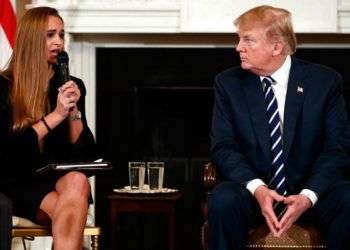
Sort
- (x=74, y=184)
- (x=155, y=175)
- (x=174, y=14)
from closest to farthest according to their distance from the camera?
(x=74, y=184), (x=155, y=175), (x=174, y=14)

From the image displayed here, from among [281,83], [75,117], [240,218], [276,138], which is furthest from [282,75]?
[75,117]

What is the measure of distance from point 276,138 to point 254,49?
335mm

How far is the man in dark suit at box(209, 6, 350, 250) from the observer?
2.70 meters

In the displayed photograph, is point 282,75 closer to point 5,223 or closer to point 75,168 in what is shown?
point 75,168

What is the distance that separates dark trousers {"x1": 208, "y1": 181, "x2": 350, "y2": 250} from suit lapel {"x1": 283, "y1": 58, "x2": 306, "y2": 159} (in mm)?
258

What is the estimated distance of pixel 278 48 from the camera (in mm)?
3029

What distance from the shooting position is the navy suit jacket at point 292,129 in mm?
2889

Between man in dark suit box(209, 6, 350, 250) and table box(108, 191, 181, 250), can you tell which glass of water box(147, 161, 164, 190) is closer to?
table box(108, 191, 181, 250)

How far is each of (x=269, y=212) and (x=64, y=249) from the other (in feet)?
2.27

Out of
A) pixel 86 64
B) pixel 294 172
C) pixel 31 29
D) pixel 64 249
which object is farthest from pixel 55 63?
pixel 86 64

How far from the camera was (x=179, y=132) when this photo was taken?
4.59 m

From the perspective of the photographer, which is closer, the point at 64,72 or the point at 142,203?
the point at 64,72

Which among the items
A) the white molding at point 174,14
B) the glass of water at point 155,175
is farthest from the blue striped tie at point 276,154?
the white molding at point 174,14

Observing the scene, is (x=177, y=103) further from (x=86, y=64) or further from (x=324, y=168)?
(x=324, y=168)
